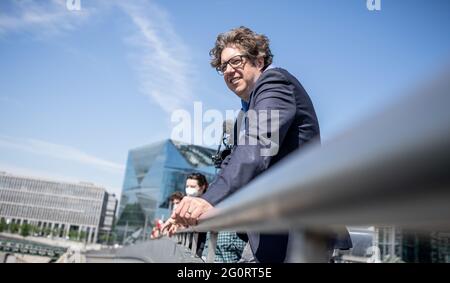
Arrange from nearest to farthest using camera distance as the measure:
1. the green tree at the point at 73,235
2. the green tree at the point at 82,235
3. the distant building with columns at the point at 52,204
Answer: the green tree at the point at 73,235 < the distant building with columns at the point at 52,204 < the green tree at the point at 82,235

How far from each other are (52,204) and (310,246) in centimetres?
6526

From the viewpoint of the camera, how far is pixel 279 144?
3.51 ft

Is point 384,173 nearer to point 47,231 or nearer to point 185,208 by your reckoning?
point 185,208

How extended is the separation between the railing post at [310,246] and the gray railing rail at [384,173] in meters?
0.08

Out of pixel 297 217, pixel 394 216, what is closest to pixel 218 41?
pixel 297 217

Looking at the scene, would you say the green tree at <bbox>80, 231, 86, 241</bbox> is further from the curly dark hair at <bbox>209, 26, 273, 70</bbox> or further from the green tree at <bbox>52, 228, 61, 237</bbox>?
the curly dark hair at <bbox>209, 26, 273, 70</bbox>

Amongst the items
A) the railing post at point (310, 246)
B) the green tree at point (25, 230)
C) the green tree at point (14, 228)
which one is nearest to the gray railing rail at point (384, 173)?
the railing post at point (310, 246)

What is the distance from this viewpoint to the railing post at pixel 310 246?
465mm

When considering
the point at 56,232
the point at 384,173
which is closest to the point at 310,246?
the point at 384,173

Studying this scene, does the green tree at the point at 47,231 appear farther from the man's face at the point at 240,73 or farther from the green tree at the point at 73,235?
the man's face at the point at 240,73

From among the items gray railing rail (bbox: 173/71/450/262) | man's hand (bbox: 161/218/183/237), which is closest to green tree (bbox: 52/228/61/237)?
man's hand (bbox: 161/218/183/237)

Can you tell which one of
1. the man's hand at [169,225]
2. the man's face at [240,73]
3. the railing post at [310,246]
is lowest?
the railing post at [310,246]

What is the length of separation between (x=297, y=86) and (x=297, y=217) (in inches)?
36.1
